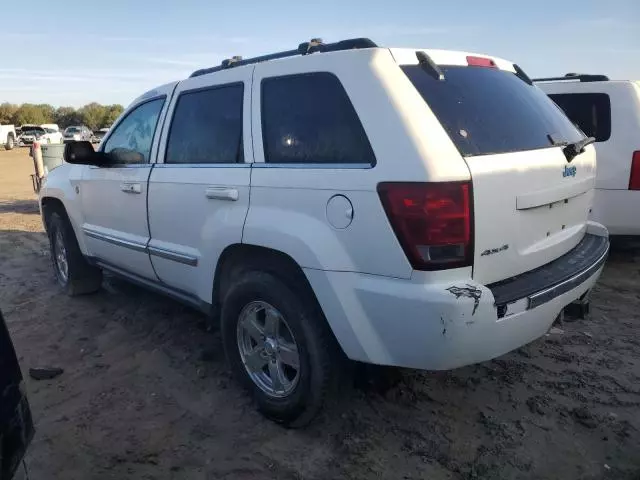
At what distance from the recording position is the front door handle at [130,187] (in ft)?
12.5

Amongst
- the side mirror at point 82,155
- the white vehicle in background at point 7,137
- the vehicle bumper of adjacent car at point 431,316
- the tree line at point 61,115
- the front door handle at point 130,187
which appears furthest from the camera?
the tree line at point 61,115

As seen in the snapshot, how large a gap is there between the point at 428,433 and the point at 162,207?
7.14 ft

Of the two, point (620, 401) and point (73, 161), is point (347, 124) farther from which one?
point (73, 161)

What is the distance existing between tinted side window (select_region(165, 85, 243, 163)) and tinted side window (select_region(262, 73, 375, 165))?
0.26m

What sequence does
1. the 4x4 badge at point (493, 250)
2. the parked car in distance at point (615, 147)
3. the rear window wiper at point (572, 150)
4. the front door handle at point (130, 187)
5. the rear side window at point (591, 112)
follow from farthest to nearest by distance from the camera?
the rear side window at point (591, 112) < the parked car in distance at point (615, 147) < the front door handle at point (130, 187) < the rear window wiper at point (572, 150) < the 4x4 badge at point (493, 250)

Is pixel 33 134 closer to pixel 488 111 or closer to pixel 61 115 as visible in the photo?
pixel 61 115

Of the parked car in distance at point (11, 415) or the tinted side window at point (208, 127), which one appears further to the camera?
the tinted side window at point (208, 127)

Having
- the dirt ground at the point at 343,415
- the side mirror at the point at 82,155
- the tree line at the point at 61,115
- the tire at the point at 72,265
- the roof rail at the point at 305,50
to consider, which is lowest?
the dirt ground at the point at 343,415

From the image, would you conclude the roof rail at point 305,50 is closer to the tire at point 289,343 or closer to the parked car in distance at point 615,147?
the tire at point 289,343

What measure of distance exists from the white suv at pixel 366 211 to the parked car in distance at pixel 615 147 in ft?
6.97

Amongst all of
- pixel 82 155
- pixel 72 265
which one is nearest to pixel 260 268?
pixel 82 155

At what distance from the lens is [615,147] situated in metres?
5.21

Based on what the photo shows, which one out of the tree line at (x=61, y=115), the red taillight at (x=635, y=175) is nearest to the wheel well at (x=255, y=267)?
the red taillight at (x=635, y=175)

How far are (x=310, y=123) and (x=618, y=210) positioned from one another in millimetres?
3868
